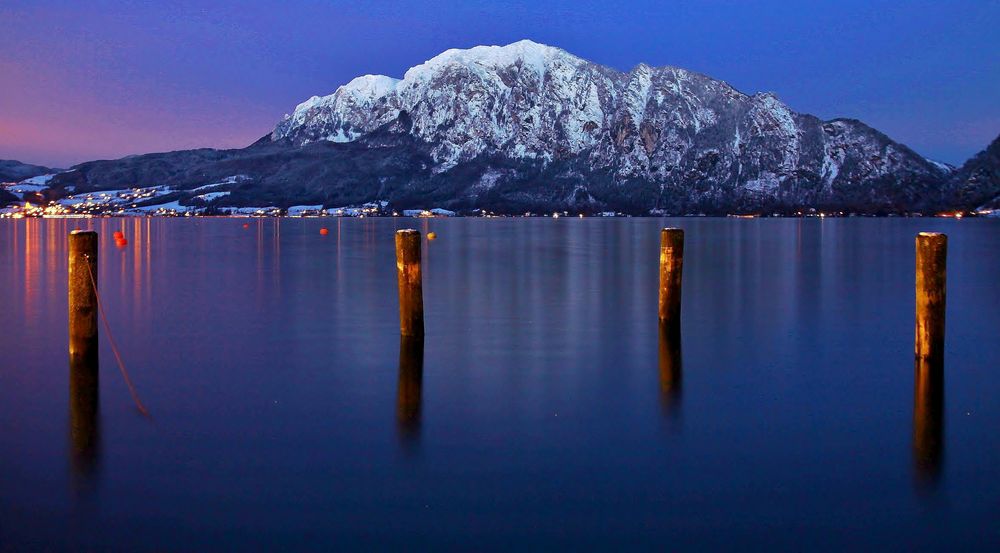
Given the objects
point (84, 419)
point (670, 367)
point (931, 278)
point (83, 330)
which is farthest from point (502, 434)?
point (83, 330)

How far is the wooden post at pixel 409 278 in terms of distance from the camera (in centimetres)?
2181

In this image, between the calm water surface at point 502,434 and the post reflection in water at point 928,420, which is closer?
the calm water surface at point 502,434

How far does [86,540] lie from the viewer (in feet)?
33.4

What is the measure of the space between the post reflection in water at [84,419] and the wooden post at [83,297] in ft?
0.18

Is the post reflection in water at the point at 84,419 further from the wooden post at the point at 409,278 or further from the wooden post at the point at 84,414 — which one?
the wooden post at the point at 409,278

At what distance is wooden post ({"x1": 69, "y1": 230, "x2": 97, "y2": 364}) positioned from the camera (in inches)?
757

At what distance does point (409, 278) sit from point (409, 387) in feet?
14.3

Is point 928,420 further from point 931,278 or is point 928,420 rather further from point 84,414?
point 84,414

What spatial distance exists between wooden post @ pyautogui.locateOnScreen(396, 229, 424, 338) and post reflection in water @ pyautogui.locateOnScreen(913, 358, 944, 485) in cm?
1203

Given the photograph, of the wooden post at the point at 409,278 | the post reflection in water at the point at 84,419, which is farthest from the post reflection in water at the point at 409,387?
the post reflection in water at the point at 84,419

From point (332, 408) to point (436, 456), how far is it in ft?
13.1

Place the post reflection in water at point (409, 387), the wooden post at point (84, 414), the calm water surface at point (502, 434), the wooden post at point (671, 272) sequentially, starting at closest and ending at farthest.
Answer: the calm water surface at point (502, 434) → the wooden post at point (84, 414) → the post reflection in water at point (409, 387) → the wooden post at point (671, 272)

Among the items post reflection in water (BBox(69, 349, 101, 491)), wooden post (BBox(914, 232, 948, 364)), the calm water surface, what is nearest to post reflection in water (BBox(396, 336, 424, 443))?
the calm water surface

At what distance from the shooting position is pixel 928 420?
1598 centimetres
